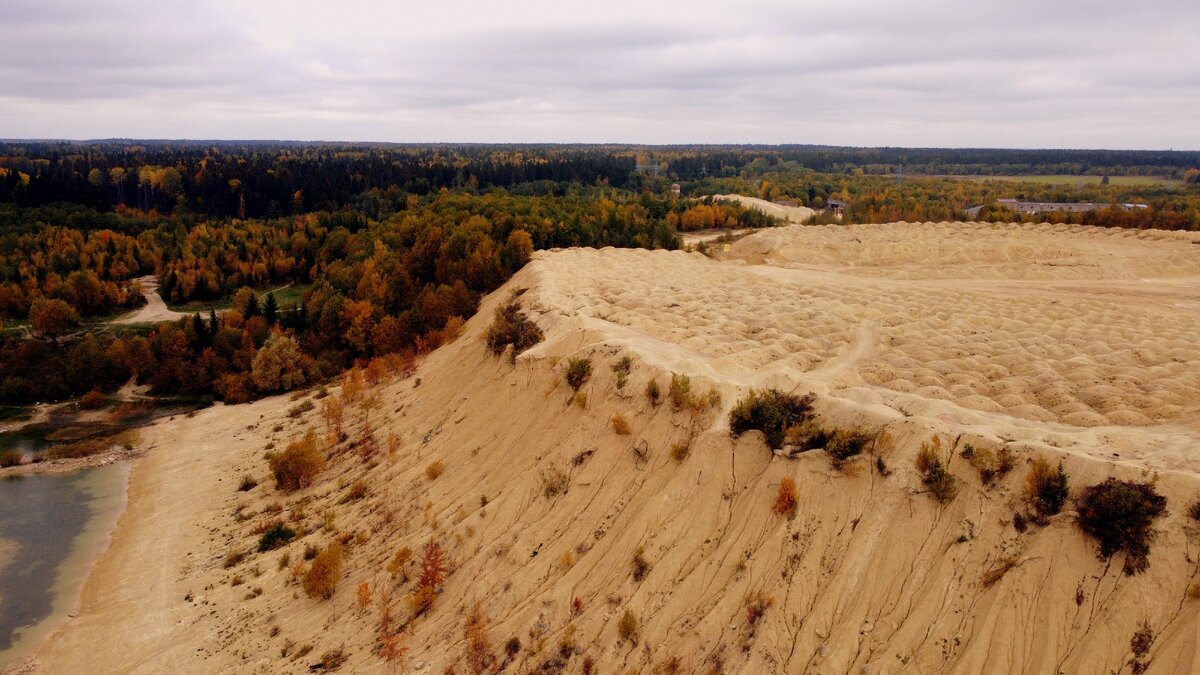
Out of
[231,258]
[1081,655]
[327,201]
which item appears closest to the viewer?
[1081,655]

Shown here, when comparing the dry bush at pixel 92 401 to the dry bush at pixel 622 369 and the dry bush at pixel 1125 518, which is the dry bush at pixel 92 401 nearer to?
the dry bush at pixel 622 369

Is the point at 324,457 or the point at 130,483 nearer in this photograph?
the point at 324,457

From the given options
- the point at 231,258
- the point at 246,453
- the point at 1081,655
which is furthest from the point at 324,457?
the point at 231,258

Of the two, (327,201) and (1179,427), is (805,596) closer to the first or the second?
(1179,427)

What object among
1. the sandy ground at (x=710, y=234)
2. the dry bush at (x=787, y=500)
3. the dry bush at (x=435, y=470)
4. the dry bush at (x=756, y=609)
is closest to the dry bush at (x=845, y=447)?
the dry bush at (x=787, y=500)

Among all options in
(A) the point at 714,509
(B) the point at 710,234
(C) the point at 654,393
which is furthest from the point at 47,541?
(B) the point at 710,234

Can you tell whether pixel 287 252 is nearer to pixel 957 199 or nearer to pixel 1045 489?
pixel 1045 489
